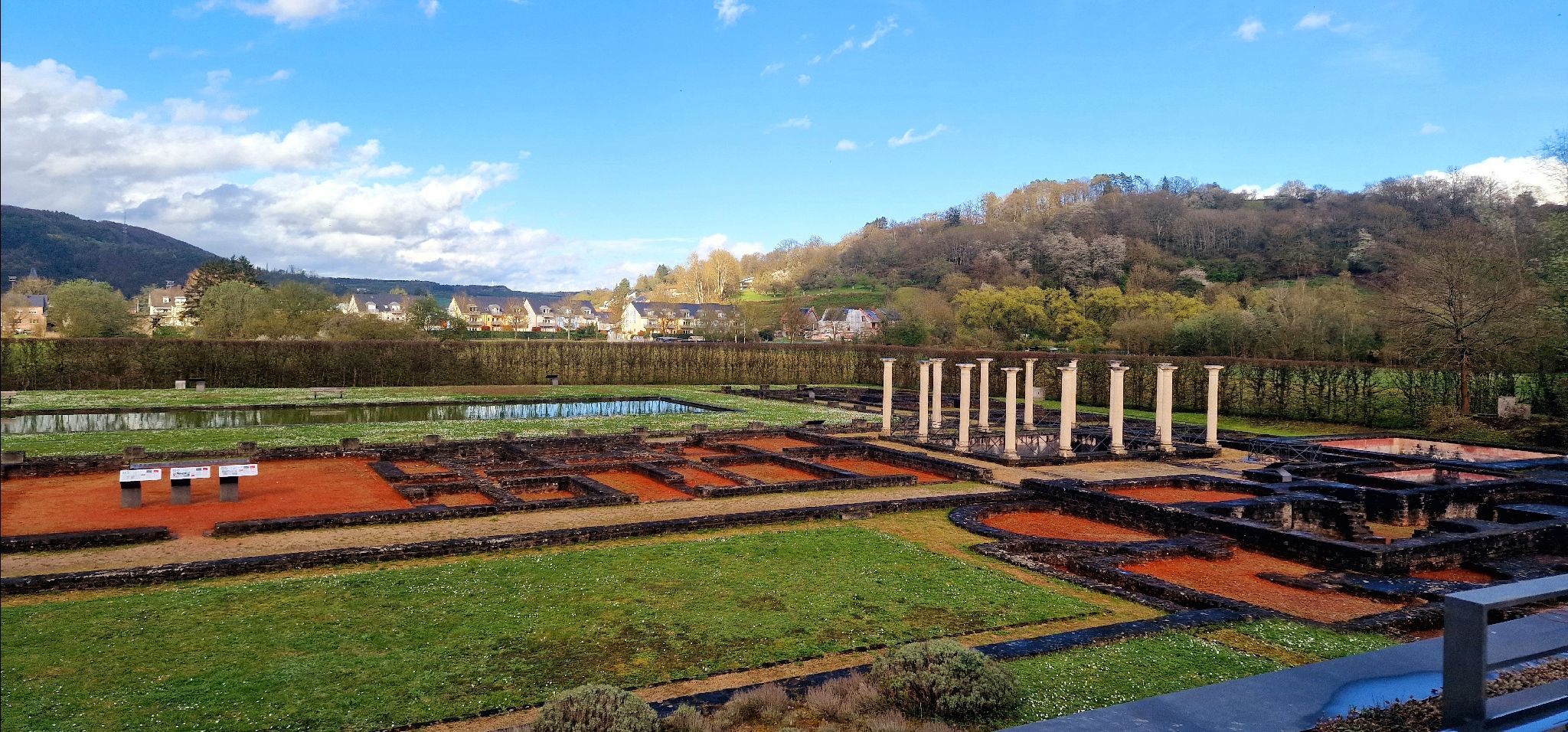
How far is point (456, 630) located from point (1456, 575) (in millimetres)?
13006

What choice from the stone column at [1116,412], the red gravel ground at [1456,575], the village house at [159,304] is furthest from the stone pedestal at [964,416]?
the village house at [159,304]

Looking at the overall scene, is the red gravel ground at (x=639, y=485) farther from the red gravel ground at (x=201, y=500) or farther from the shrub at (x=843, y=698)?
the shrub at (x=843, y=698)

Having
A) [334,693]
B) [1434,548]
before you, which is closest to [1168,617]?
[1434,548]

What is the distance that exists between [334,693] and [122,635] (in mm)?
3016

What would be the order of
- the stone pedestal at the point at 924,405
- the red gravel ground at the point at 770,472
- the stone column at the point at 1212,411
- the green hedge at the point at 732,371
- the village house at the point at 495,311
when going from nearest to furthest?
1. the red gravel ground at the point at 770,472
2. the stone column at the point at 1212,411
3. the stone pedestal at the point at 924,405
4. the green hedge at the point at 732,371
5. the village house at the point at 495,311

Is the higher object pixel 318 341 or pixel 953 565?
pixel 318 341

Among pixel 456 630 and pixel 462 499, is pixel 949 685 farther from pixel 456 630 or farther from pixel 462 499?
pixel 462 499

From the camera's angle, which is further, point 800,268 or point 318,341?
point 800,268

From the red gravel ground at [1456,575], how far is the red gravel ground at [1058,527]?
139 inches

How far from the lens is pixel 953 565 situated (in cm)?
1147

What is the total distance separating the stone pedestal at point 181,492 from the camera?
14711mm

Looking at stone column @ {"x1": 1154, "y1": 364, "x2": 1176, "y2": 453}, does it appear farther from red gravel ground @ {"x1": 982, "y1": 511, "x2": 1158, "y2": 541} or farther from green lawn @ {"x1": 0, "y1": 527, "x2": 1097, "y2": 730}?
green lawn @ {"x1": 0, "y1": 527, "x2": 1097, "y2": 730}

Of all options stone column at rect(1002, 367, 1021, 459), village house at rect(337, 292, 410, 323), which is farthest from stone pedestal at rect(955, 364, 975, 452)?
village house at rect(337, 292, 410, 323)

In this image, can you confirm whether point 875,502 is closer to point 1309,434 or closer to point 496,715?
point 496,715
